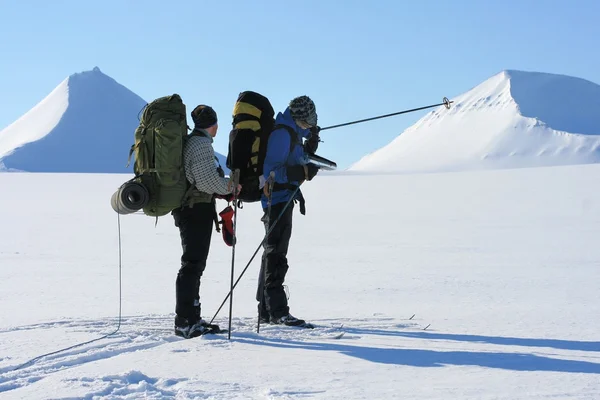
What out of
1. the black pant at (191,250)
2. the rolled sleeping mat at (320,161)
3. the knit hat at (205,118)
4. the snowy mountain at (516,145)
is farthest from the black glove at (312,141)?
the snowy mountain at (516,145)

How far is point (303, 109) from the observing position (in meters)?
5.39

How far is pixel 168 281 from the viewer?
8156 millimetres

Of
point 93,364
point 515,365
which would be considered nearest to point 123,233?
point 93,364

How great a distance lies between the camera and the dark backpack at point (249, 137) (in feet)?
17.0

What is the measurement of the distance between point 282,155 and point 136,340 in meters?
1.68

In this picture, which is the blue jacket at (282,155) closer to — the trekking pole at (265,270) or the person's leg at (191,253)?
the trekking pole at (265,270)

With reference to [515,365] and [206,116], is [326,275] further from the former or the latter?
[515,365]

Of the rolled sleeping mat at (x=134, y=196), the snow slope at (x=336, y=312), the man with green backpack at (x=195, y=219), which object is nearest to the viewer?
the snow slope at (x=336, y=312)

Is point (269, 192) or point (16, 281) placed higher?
point (269, 192)

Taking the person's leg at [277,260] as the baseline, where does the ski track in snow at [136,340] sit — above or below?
below

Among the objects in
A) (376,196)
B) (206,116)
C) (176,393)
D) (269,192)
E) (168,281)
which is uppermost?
(376,196)

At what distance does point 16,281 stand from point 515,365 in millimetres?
5994

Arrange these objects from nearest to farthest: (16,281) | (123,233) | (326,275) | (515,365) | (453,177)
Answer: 1. (515,365)
2. (16,281)
3. (326,275)
4. (123,233)
5. (453,177)

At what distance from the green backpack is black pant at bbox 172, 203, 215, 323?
0.43ft
